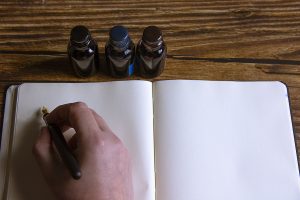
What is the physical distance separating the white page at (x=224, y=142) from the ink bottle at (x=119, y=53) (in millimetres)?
68

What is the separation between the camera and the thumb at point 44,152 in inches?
25.0

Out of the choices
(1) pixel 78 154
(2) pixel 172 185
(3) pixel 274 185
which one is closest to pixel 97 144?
(1) pixel 78 154

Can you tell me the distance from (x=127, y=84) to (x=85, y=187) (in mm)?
223

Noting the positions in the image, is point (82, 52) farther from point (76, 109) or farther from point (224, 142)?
point (224, 142)

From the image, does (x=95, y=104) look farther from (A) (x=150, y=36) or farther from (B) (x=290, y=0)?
(B) (x=290, y=0)

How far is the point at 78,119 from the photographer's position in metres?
0.64

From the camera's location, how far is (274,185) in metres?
0.70

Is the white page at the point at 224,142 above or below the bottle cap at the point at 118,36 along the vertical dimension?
below

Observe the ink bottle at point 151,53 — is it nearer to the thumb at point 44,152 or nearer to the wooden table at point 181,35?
the wooden table at point 181,35

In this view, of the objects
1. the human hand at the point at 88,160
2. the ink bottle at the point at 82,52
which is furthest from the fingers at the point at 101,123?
the ink bottle at the point at 82,52

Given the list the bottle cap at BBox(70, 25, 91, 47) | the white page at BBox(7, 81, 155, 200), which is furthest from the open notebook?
the bottle cap at BBox(70, 25, 91, 47)

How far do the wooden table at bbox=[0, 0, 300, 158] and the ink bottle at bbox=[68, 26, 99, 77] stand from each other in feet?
0.09

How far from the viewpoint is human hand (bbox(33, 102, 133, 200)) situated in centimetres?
61

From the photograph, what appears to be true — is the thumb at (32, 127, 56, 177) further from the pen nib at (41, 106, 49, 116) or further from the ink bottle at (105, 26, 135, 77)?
the ink bottle at (105, 26, 135, 77)
